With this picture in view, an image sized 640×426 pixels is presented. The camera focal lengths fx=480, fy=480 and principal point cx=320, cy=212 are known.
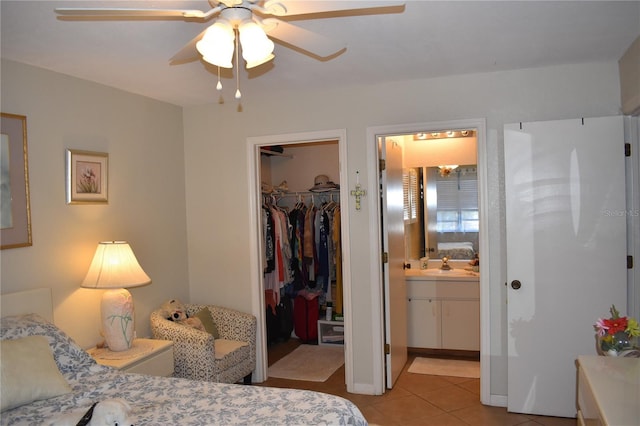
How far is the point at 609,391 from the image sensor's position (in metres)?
1.80

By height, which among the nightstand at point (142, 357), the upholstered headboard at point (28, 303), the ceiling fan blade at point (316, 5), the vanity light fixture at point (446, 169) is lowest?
the nightstand at point (142, 357)

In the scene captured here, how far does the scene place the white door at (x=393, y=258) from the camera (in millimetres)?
3867

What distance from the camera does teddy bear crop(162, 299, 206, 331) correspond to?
12.4ft

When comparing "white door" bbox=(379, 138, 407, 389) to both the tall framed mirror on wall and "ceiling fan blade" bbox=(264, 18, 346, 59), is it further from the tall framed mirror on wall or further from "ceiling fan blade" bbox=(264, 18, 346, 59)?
"ceiling fan blade" bbox=(264, 18, 346, 59)

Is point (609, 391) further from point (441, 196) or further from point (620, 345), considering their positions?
point (441, 196)

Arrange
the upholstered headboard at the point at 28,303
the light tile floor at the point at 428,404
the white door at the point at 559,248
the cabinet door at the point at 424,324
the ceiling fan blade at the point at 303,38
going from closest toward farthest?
the ceiling fan blade at the point at 303,38, the upholstered headboard at the point at 28,303, the white door at the point at 559,248, the light tile floor at the point at 428,404, the cabinet door at the point at 424,324

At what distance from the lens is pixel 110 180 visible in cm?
354

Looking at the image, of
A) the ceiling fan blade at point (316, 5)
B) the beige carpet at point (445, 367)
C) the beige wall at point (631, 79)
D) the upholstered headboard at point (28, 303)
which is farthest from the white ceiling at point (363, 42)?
the beige carpet at point (445, 367)

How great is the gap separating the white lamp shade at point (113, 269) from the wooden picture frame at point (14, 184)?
42cm

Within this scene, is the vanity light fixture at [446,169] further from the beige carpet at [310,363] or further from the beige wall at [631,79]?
the beige carpet at [310,363]

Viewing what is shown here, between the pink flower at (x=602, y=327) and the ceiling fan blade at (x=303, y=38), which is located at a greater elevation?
the ceiling fan blade at (x=303, y=38)

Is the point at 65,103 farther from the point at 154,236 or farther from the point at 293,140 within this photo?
the point at 293,140

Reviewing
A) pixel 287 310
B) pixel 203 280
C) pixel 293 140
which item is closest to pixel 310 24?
pixel 293 140

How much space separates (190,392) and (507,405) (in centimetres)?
233
